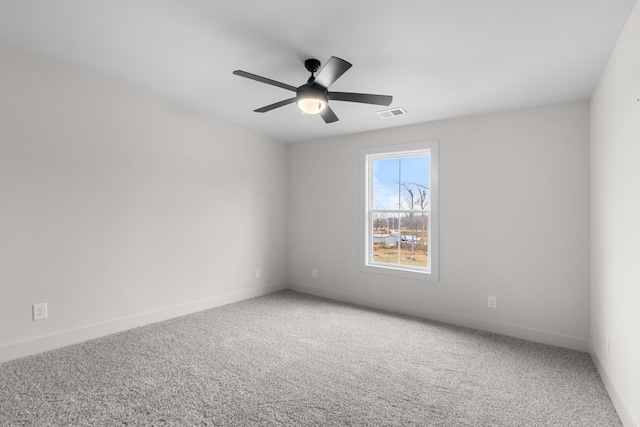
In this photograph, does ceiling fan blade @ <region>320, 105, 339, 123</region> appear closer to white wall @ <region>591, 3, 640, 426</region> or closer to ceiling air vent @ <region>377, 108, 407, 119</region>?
ceiling air vent @ <region>377, 108, 407, 119</region>

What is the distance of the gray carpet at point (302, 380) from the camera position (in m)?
1.93

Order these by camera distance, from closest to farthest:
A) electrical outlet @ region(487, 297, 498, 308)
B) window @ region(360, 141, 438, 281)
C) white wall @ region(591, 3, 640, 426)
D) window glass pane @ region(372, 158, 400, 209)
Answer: white wall @ region(591, 3, 640, 426) < electrical outlet @ region(487, 297, 498, 308) < window @ region(360, 141, 438, 281) < window glass pane @ region(372, 158, 400, 209)

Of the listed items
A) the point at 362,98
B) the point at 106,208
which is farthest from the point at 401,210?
the point at 106,208

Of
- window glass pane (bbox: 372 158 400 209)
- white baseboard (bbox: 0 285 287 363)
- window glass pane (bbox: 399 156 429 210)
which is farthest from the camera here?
window glass pane (bbox: 372 158 400 209)

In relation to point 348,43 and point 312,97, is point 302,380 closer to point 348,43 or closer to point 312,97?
point 312,97

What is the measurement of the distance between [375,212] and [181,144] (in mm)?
2608

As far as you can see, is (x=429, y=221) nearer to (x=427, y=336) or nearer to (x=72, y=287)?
(x=427, y=336)

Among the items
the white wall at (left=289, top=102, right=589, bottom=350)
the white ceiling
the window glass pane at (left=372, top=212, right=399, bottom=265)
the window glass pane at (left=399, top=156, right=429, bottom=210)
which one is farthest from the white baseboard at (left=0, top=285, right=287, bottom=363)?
the window glass pane at (left=399, top=156, right=429, bottom=210)

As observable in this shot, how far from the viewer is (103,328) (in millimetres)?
3053

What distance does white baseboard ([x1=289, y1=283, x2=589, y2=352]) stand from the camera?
3.10 meters

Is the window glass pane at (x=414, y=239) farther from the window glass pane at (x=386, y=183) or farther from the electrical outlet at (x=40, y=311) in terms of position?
the electrical outlet at (x=40, y=311)

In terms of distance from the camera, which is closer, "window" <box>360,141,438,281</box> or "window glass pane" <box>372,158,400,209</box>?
"window" <box>360,141,438,281</box>

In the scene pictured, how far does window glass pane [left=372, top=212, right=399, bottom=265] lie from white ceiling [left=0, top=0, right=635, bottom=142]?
1665 mm

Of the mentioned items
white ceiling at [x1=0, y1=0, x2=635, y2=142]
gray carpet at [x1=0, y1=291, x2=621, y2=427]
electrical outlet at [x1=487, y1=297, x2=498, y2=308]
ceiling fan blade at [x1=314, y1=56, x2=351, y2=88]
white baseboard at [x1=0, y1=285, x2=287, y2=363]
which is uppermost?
white ceiling at [x1=0, y1=0, x2=635, y2=142]
